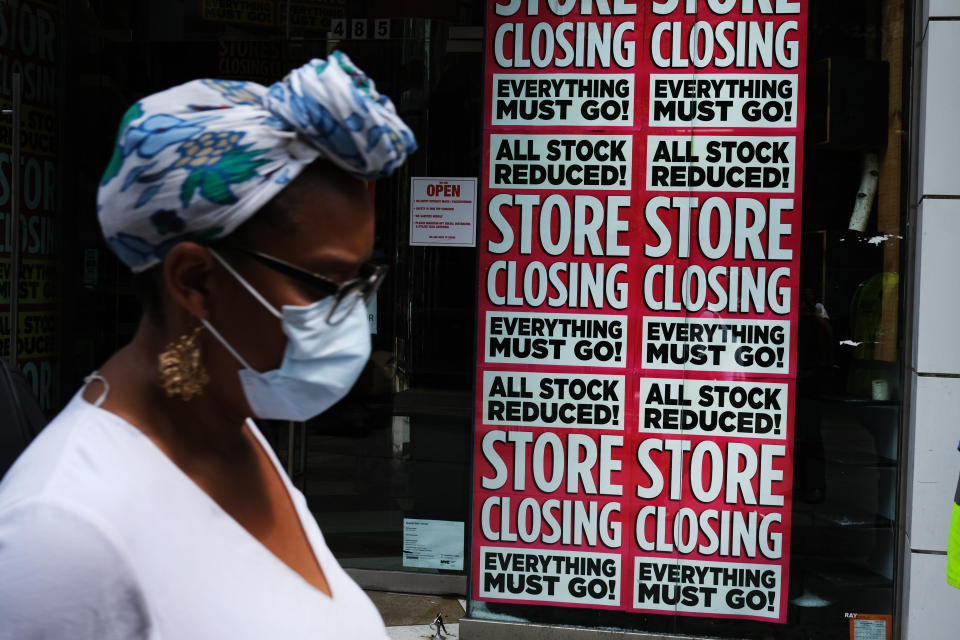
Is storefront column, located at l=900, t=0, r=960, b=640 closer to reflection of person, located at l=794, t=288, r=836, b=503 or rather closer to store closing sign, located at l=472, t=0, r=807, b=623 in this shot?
reflection of person, located at l=794, t=288, r=836, b=503

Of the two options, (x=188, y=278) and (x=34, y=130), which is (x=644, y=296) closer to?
(x=34, y=130)

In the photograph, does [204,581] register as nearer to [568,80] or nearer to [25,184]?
[568,80]

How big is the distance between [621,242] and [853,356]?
1242 millimetres

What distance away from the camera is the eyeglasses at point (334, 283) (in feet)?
4.34

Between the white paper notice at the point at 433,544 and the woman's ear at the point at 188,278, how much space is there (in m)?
4.85

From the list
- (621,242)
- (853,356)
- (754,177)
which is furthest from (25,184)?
(853,356)

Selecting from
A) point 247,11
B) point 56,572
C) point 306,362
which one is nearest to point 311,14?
point 247,11

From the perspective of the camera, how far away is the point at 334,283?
1378 mm

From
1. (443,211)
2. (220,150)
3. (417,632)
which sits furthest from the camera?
(443,211)

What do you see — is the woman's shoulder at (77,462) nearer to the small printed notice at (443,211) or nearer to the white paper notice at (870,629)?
the small printed notice at (443,211)

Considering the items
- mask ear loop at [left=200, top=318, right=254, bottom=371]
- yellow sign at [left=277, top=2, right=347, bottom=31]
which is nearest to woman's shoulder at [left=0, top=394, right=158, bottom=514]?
mask ear loop at [left=200, top=318, right=254, bottom=371]

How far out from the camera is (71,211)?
6.40 metres

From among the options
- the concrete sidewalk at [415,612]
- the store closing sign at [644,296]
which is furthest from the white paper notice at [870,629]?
the concrete sidewalk at [415,612]

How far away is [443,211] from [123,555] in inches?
188
